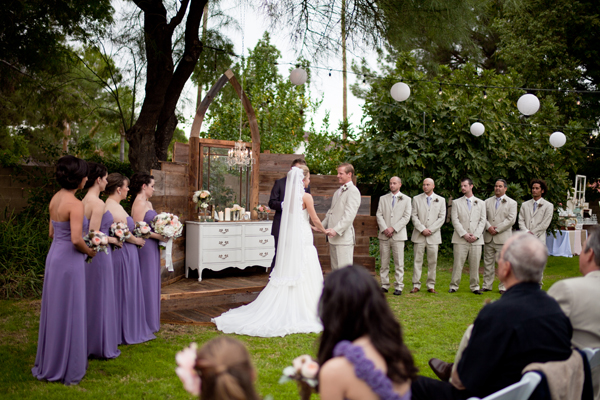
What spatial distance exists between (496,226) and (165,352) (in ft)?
19.4

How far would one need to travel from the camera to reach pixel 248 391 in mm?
1438

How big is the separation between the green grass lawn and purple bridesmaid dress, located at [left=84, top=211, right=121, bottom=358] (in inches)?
6.5

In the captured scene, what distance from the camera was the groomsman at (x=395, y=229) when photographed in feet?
25.5

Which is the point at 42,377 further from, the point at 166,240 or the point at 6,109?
the point at 6,109

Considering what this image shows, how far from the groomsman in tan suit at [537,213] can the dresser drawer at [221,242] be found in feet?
15.5

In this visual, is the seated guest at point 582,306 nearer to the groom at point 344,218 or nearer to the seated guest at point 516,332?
the seated guest at point 516,332

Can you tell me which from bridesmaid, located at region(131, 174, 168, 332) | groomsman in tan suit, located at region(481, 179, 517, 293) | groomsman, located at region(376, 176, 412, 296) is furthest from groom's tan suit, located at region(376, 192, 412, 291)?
bridesmaid, located at region(131, 174, 168, 332)

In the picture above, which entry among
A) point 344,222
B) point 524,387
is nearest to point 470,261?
point 344,222

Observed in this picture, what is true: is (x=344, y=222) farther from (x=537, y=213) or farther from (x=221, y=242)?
(x=537, y=213)

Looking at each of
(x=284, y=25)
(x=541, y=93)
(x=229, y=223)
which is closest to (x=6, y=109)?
(x=229, y=223)

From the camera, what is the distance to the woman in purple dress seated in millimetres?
1620

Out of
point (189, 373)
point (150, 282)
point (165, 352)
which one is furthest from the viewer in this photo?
point (150, 282)

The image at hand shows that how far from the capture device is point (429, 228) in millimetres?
8016

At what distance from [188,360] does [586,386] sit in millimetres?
1953
